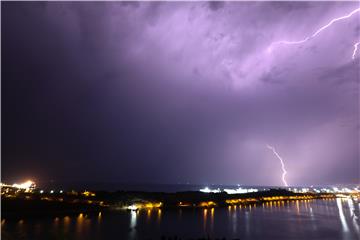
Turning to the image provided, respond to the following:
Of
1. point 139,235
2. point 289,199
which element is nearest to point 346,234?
point 139,235

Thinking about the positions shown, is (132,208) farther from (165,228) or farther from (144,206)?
(165,228)

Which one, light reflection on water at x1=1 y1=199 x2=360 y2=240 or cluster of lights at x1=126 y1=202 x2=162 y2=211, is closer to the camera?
light reflection on water at x1=1 y1=199 x2=360 y2=240

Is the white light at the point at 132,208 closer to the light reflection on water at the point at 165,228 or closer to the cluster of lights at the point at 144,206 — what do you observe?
the cluster of lights at the point at 144,206

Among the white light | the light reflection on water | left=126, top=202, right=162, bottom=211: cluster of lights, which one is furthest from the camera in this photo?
left=126, top=202, right=162, bottom=211: cluster of lights

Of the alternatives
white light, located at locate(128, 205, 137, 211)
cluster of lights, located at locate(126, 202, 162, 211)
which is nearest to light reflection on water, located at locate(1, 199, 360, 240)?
white light, located at locate(128, 205, 137, 211)

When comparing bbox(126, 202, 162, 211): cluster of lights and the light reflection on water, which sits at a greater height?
bbox(126, 202, 162, 211): cluster of lights

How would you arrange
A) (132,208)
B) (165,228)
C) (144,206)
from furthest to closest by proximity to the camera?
(144,206)
(132,208)
(165,228)

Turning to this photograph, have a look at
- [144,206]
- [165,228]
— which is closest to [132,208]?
[144,206]

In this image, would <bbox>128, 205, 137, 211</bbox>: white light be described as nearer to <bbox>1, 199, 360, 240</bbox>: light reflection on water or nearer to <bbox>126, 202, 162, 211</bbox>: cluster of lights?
<bbox>126, 202, 162, 211</bbox>: cluster of lights

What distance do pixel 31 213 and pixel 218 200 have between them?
53.7 metres

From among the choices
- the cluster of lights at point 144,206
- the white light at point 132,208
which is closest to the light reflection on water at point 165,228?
the white light at point 132,208

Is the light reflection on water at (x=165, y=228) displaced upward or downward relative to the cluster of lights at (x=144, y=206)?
downward

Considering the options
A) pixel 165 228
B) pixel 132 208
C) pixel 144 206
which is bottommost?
pixel 165 228

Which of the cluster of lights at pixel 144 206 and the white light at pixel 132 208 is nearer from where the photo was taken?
the white light at pixel 132 208
